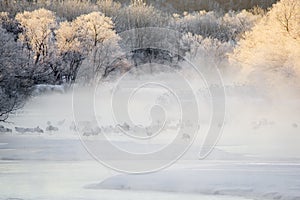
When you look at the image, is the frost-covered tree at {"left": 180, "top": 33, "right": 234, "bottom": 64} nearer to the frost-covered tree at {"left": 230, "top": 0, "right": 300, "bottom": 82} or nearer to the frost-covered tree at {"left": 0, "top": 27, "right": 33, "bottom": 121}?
the frost-covered tree at {"left": 230, "top": 0, "right": 300, "bottom": 82}

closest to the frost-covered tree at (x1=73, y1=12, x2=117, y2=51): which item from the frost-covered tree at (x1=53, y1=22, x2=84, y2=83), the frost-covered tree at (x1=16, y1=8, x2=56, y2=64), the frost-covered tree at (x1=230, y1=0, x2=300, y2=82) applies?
the frost-covered tree at (x1=53, y1=22, x2=84, y2=83)

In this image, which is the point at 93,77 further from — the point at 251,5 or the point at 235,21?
the point at 251,5

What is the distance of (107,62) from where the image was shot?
1580 inches

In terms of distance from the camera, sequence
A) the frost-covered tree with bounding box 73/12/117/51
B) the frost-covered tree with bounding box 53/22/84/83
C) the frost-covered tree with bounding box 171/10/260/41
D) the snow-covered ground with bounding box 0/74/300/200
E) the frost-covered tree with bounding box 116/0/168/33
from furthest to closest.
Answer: the frost-covered tree with bounding box 171/10/260/41 < the frost-covered tree with bounding box 116/0/168/33 < the frost-covered tree with bounding box 73/12/117/51 < the frost-covered tree with bounding box 53/22/84/83 < the snow-covered ground with bounding box 0/74/300/200

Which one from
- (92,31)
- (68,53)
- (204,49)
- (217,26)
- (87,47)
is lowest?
(217,26)

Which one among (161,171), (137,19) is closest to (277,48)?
(161,171)

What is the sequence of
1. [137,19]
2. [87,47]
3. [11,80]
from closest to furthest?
[11,80] < [87,47] < [137,19]

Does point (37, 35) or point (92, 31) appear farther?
point (92, 31)

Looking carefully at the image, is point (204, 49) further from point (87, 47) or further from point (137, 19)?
point (137, 19)

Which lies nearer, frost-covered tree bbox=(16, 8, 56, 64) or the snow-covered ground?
the snow-covered ground

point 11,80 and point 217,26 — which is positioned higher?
point 11,80

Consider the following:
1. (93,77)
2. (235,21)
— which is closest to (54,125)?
(93,77)

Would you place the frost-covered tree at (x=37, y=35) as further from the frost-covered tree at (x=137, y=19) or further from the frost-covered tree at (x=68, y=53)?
the frost-covered tree at (x=137, y=19)

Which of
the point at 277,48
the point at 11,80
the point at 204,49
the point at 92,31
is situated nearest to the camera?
the point at 11,80
